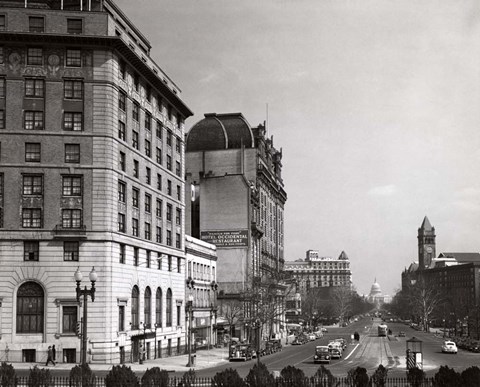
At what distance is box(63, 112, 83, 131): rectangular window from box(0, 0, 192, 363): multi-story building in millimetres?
90

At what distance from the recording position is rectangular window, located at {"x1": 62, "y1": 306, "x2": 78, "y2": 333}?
64.6 m

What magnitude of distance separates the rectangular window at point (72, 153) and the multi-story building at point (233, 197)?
48437 millimetres

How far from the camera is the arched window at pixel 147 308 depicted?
7606cm

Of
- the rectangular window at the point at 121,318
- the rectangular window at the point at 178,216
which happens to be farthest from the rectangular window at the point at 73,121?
the rectangular window at the point at 178,216

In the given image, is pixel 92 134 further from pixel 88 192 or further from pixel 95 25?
pixel 95 25

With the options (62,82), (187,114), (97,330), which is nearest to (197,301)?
(187,114)

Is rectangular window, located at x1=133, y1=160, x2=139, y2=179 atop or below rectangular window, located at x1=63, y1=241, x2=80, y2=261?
atop

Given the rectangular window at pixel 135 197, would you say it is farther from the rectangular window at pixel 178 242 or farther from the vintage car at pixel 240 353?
the vintage car at pixel 240 353

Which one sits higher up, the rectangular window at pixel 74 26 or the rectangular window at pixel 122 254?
the rectangular window at pixel 74 26

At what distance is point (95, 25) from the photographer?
67.8 meters

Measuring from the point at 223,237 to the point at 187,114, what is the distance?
103ft

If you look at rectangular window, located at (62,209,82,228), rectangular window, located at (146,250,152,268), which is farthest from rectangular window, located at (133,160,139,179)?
rectangular window, located at (62,209,82,228)

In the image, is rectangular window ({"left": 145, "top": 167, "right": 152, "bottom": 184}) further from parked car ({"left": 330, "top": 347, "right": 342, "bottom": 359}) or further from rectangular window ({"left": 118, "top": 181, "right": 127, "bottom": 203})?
parked car ({"left": 330, "top": 347, "right": 342, "bottom": 359})

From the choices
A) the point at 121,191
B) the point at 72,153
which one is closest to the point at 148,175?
the point at 121,191
